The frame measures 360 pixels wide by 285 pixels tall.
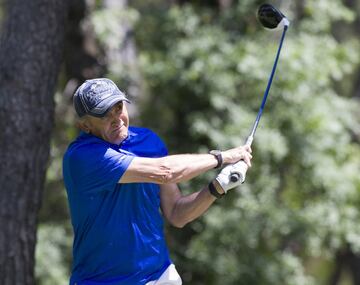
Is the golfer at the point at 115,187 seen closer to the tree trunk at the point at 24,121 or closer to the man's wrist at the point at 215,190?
the man's wrist at the point at 215,190

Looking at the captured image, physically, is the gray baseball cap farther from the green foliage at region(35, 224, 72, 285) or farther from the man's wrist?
the green foliage at region(35, 224, 72, 285)

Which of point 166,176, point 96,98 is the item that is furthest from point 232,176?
point 96,98

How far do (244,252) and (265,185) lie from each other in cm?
71

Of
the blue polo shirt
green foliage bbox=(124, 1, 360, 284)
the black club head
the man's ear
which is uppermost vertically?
the black club head

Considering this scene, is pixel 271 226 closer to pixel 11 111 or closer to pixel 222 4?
pixel 222 4

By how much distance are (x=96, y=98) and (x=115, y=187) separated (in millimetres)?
440

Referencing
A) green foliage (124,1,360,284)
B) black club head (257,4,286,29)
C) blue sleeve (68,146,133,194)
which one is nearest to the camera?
blue sleeve (68,146,133,194)

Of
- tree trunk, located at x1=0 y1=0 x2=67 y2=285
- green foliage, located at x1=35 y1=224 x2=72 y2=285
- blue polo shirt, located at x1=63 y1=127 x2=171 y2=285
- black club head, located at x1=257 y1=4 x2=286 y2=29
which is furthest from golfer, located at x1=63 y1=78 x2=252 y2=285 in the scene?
green foliage, located at x1=35 y1=224 x2=72 y2=285

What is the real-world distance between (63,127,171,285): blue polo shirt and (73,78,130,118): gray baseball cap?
0.50ft

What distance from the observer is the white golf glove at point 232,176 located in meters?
3.84

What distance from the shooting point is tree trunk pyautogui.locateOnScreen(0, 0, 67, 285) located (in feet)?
16.6

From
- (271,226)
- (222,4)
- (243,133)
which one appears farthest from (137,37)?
(271,226)

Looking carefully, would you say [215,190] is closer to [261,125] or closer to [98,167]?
[98,167]

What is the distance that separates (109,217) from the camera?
12.5ft
